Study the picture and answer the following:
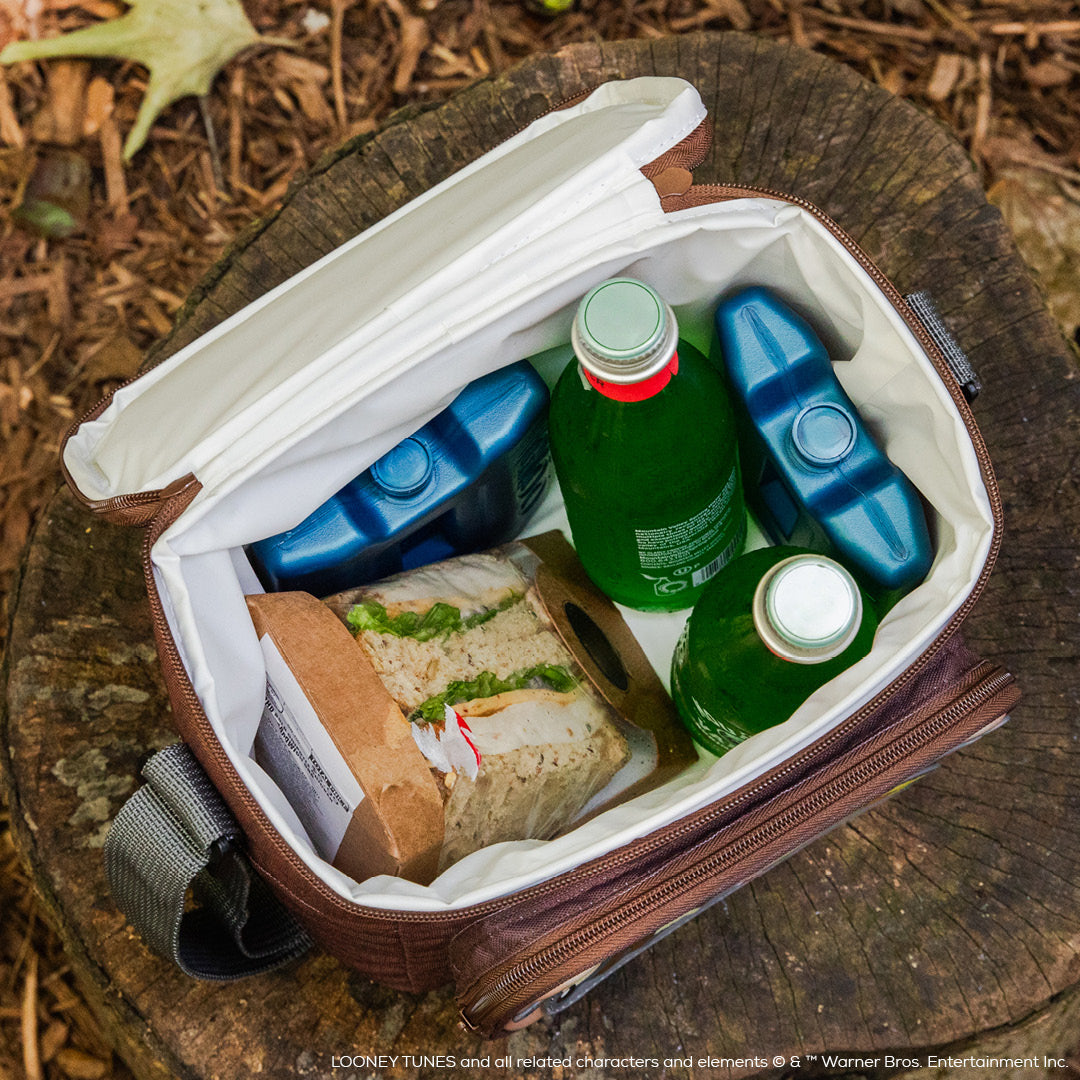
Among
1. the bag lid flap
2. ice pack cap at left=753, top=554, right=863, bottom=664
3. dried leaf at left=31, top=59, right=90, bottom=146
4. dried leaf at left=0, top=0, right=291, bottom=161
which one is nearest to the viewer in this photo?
ice pack cap at left=753, top=554, right=863, bottom=664

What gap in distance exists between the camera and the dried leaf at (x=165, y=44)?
1.39 meters

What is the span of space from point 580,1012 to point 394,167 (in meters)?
0.82

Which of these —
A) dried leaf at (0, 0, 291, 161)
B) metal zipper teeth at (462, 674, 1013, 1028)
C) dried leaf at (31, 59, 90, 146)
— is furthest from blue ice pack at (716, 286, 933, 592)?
dried leaf at (31, 59, 90, 146)

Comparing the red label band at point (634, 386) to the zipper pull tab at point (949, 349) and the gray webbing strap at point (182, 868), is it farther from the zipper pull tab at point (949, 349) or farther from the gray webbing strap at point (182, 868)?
the gray webbing strap at point (182, 868)

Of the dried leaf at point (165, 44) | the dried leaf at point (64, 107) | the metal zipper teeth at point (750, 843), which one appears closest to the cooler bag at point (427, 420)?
the metal zipper teeth at point (750, 843)

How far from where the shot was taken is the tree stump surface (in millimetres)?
852

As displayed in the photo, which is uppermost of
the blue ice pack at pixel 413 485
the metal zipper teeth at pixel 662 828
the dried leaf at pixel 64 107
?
the dried leaf at pixel 64 107

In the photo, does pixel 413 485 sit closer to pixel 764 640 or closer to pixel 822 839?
pixel 764 640

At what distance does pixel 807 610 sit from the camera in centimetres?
66

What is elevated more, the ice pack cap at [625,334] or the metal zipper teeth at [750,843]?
the ice pack cap at [625,334]

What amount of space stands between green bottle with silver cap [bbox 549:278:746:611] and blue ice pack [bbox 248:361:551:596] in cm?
4

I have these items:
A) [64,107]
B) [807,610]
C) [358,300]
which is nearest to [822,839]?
[807,610]

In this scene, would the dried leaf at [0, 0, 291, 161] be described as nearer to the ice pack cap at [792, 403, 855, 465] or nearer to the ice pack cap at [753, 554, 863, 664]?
the ice pack cap at [792, 403, 855, 465]

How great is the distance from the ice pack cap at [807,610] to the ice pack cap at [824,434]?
A: 16 centimetres
